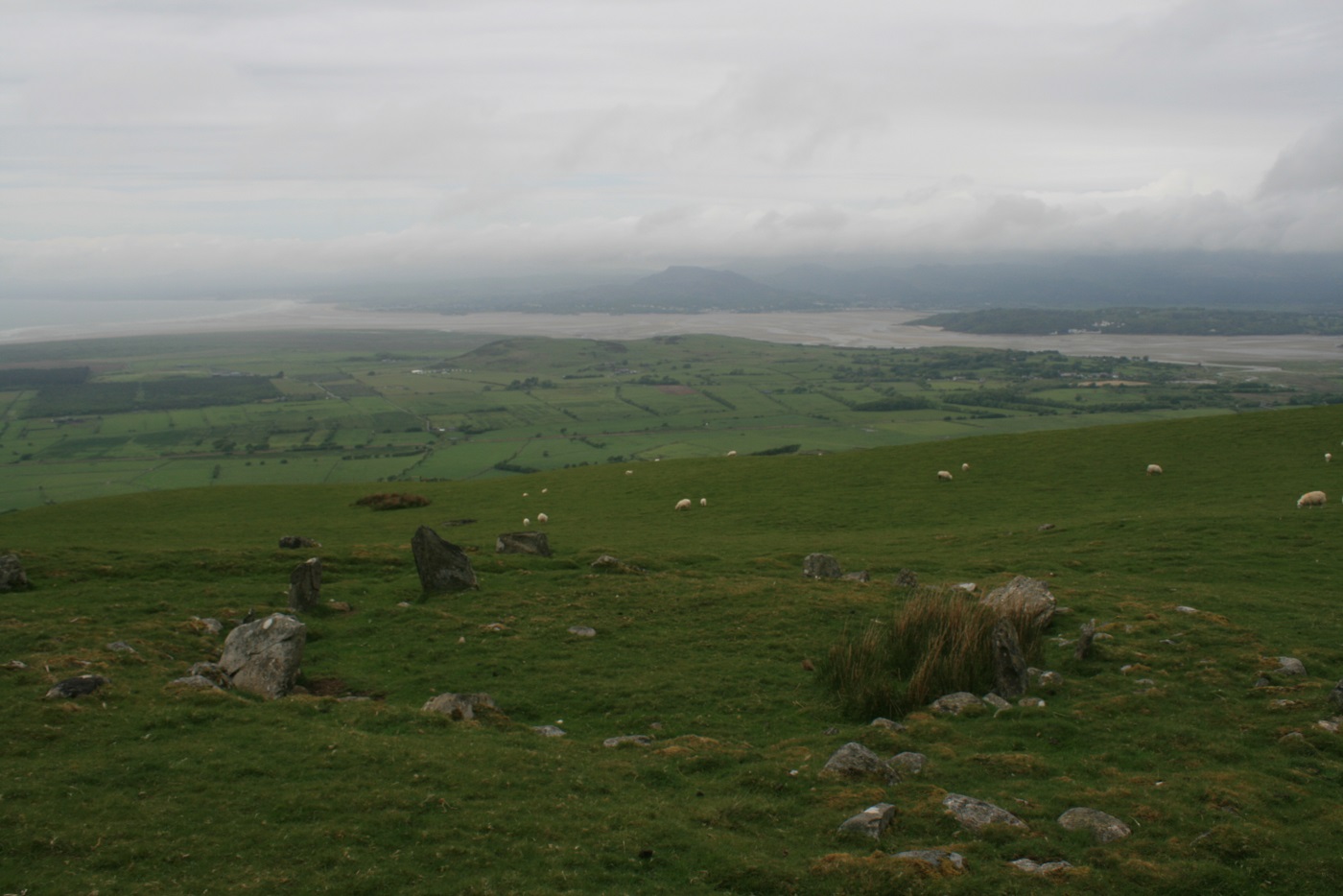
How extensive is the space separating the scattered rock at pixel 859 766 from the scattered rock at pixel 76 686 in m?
12.4

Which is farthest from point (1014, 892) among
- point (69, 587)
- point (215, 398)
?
point (215, 398)

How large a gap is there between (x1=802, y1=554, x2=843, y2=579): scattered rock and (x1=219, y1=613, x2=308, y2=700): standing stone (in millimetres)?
14142

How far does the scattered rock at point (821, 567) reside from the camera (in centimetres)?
2377

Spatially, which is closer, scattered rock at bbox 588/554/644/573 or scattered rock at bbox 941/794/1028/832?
scattered rock at bbox 941/794/1028/832

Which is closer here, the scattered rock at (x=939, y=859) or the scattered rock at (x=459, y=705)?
the scattered rock at (x=939, y=859)

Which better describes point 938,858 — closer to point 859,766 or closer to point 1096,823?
point 1096,823

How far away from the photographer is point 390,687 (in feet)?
51.7

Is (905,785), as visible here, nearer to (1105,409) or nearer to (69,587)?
(69,587)

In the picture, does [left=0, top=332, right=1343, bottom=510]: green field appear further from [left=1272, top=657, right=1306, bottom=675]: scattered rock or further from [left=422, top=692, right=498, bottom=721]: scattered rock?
[left=1272, top=657, right=1306, bottom=675]: scattered rock

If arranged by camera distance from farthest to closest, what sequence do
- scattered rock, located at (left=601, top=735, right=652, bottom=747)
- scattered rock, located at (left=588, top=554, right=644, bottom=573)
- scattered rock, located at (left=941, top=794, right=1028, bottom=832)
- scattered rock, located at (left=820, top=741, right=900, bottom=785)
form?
scattered rock, located at (left=588, top=554, right=644, bottom=573), scattered rock, located at (left=601, top=735, right=652, bottom=747), scattered rock, located at (left=820, top=741, right=900, bottom=785), scattered rock, located at (left=941, top=794, right=1028, bottom=832)

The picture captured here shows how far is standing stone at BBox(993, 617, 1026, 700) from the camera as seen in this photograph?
47.9 ft

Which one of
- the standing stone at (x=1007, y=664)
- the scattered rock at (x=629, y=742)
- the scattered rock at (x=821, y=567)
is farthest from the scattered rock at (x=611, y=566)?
the standing stone at (x=1007, y=664)

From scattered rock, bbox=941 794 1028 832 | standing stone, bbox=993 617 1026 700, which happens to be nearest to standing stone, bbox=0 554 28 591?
scattered rock, bbox=941 794 1028 832

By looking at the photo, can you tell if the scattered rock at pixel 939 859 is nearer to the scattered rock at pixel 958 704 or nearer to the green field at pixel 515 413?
the scattered rock at pixel 958 704
